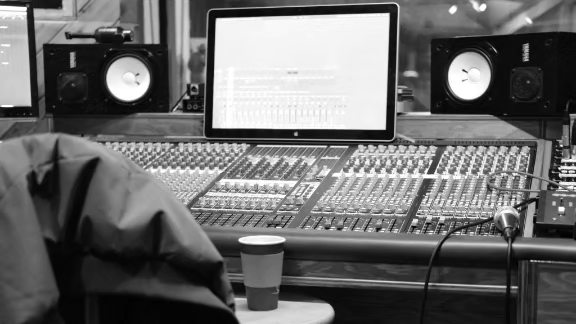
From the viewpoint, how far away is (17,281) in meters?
0.55

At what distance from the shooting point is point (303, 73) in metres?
2.09

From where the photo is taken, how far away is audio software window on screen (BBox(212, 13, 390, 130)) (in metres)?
2.04

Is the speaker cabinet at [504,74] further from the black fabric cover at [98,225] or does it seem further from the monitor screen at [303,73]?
the black fabric cover at [98,225]

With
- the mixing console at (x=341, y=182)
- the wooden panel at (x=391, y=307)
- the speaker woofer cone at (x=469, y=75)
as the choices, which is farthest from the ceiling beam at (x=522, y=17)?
the wooden panel at (x=391, y=307)

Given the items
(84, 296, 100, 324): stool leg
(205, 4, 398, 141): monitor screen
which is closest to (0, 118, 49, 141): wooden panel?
(205, 4, 398, 141): monitor screen

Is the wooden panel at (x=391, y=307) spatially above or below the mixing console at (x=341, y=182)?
below

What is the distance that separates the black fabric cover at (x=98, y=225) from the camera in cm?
57

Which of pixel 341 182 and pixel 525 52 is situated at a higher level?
pixel 525 52

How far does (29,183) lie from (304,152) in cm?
138

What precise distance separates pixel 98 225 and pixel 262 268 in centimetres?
74

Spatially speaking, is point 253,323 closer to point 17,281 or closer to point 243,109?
point 17,281

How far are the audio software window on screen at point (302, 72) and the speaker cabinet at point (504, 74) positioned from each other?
168 mm

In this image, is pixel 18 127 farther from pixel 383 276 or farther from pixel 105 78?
pixel 383 276

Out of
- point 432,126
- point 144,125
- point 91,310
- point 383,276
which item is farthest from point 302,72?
point 91,310
